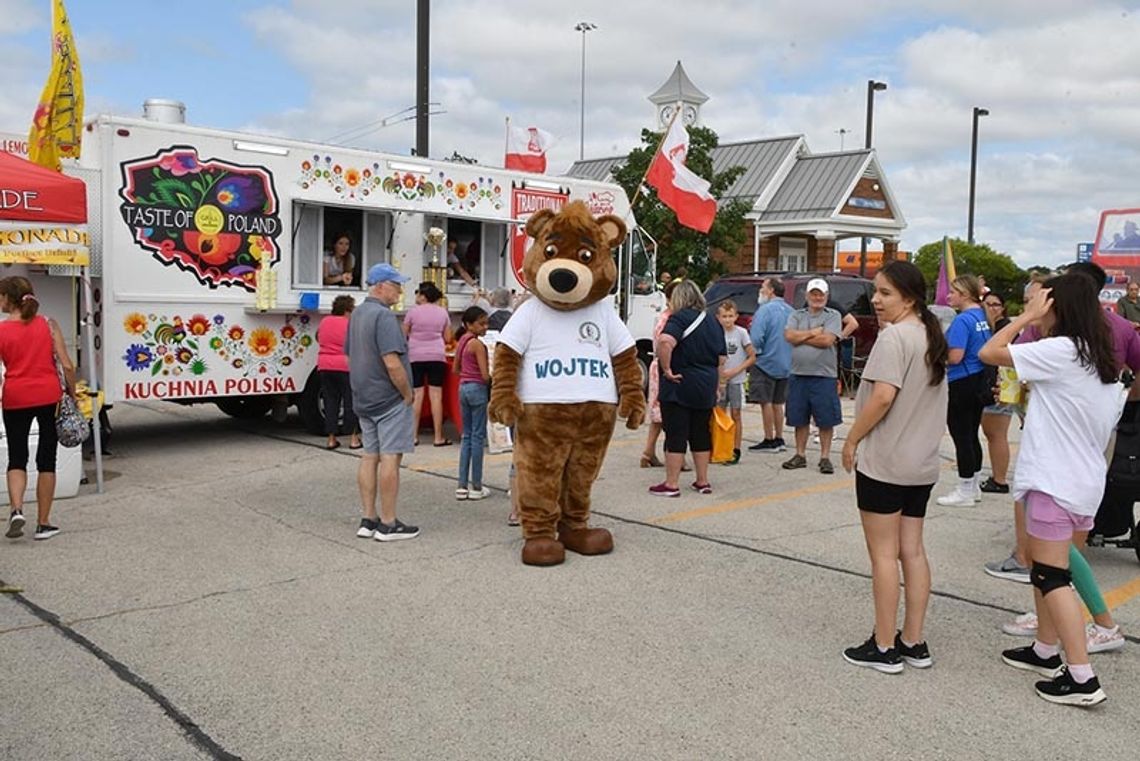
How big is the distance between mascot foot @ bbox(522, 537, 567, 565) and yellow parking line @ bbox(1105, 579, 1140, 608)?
3013 millimetres

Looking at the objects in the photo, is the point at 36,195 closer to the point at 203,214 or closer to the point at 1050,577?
the point at 203,214

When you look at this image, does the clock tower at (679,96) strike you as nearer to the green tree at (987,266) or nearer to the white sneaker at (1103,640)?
the green tree at (987,266)

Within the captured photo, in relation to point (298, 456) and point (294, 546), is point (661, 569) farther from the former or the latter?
point (298, 456)

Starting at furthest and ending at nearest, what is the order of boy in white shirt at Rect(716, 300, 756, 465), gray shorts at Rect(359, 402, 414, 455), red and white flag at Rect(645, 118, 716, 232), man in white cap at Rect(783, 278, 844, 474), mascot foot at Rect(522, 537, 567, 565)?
red and white flag at Rect(645, 118, 716, 232), boy in white shirt at Rect(716, 300, 756, 465), man in white cap at Rect(783, 278, 844, 474), gray shorts at Rect(359, 402, 414, 455), mascot foot at Rect(522, 537, 567, 565)

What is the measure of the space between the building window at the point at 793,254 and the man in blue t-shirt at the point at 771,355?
21811mm

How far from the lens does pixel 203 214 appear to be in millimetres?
9570

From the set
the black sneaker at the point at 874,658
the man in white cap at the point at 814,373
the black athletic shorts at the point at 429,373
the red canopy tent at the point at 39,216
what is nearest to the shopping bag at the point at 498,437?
the black athletic shorts at the point at 429,373

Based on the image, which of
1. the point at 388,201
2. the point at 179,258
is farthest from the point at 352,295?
the point at 179,258

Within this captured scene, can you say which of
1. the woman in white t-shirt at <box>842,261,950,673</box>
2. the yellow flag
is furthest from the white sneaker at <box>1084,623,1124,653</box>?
the yellow flag

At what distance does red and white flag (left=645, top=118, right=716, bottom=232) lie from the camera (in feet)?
35.6

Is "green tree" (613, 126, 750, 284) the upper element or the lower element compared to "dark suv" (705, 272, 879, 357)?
upper

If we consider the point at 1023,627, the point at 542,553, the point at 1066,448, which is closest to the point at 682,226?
the point at 542,553

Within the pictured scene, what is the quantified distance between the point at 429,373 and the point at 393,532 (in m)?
3.75

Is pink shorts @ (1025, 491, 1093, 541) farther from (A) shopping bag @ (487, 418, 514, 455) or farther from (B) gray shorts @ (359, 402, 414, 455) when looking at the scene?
(A) shopping bag @ (487, 418, 514, 455)
